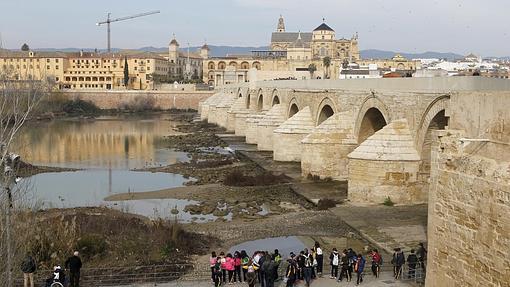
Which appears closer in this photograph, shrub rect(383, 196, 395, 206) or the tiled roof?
shrub rect(383, 196, 395, 206)

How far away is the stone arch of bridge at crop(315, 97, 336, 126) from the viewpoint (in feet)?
73.3

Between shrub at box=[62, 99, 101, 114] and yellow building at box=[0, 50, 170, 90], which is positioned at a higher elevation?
yellow building at box=[0, 50, 170, 90]

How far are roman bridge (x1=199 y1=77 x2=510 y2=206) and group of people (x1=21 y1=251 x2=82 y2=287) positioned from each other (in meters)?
6.00

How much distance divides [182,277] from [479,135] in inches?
203

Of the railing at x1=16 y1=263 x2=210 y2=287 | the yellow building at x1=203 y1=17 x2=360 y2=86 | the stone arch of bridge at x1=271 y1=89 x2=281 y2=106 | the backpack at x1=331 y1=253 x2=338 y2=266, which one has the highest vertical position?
the yellow building at x1=203 y1=17 x2=360 y2=86

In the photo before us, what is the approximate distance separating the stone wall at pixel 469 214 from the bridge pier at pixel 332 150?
11.1 m

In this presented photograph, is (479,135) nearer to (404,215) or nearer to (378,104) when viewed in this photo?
(404,215)

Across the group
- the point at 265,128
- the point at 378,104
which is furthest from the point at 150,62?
the point at 378,104

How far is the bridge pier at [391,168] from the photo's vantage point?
1483 cm

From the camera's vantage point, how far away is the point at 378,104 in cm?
1716

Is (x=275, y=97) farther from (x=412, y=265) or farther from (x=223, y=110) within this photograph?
(x=412, y=265)

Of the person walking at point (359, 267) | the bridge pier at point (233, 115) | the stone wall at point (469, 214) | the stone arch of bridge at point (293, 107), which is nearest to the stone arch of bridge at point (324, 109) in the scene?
the stone arch of bridge at point (293, 107)

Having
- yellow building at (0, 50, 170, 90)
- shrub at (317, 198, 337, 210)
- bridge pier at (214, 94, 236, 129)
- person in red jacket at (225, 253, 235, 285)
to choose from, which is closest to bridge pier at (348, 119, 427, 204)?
shrub at (317, 198, 337, 210)

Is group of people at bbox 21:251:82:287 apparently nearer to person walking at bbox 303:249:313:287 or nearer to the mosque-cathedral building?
person walking at bbox 303:249:313:287
